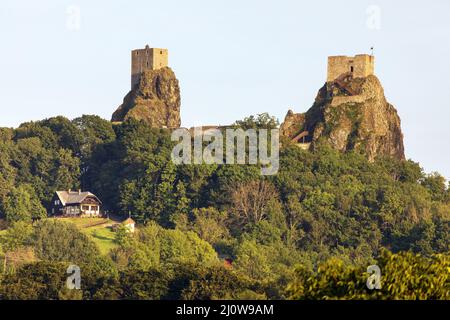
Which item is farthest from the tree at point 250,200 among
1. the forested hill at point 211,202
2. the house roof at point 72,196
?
the house roof at point 72,196

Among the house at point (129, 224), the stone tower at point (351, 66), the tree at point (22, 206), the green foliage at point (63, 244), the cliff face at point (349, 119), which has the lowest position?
the green foliage at point (63, 244)

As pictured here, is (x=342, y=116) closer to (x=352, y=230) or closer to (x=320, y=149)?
(x=320, y=149)

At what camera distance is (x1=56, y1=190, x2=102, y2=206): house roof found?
142 meters

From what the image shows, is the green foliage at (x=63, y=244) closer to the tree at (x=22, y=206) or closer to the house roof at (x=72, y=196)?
the tree at (x=22, y=206)

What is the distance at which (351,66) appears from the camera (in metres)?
149

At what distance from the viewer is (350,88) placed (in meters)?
147

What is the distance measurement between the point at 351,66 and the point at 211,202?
51.8 feet

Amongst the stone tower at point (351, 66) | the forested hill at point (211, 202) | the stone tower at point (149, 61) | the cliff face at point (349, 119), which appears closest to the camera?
the forested hill at point (211, 202)

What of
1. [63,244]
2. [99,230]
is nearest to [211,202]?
[99,230]

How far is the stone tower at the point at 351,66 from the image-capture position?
148 m

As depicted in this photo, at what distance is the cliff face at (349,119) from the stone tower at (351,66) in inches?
17.9
